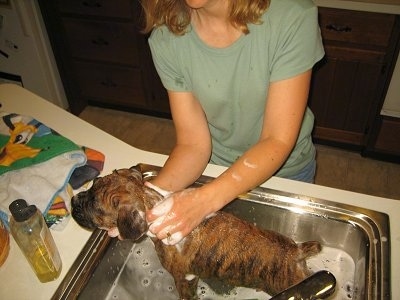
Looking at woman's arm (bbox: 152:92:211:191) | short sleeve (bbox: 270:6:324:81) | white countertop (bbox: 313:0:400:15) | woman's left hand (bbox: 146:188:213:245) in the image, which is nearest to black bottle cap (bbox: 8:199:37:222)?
woman's left hand (bbox: 146:188:213:245)

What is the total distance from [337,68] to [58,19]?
1892 mm

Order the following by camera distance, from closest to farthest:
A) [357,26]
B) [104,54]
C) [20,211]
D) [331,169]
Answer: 1. [20,211]
2. [357,26]
3. [331,169]
4. [104,54]

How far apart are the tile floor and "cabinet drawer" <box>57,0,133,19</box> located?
88 centimetres

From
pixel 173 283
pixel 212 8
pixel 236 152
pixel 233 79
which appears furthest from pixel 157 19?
pixel 173 283

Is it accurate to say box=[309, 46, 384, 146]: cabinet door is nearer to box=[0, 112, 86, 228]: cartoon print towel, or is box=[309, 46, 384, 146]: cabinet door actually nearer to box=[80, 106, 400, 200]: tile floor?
box=[80, 106, 400, 200]: tile floor

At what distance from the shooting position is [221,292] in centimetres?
104

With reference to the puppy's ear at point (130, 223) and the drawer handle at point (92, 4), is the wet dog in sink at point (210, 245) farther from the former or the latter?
the drawer handle at point (92, 4)

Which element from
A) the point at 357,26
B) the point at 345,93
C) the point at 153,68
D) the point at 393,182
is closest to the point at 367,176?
the point at 393,182

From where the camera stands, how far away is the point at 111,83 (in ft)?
9.37

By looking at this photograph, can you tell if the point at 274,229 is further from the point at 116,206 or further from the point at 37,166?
the point at 37,166

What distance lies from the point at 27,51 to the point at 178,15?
2.04 m

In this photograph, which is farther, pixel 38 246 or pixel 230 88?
pixel 230 88

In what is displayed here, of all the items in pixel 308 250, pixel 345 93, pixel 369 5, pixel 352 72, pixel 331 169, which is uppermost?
pixel 369 5

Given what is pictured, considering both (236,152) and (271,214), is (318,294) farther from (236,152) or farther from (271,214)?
(236,152)
